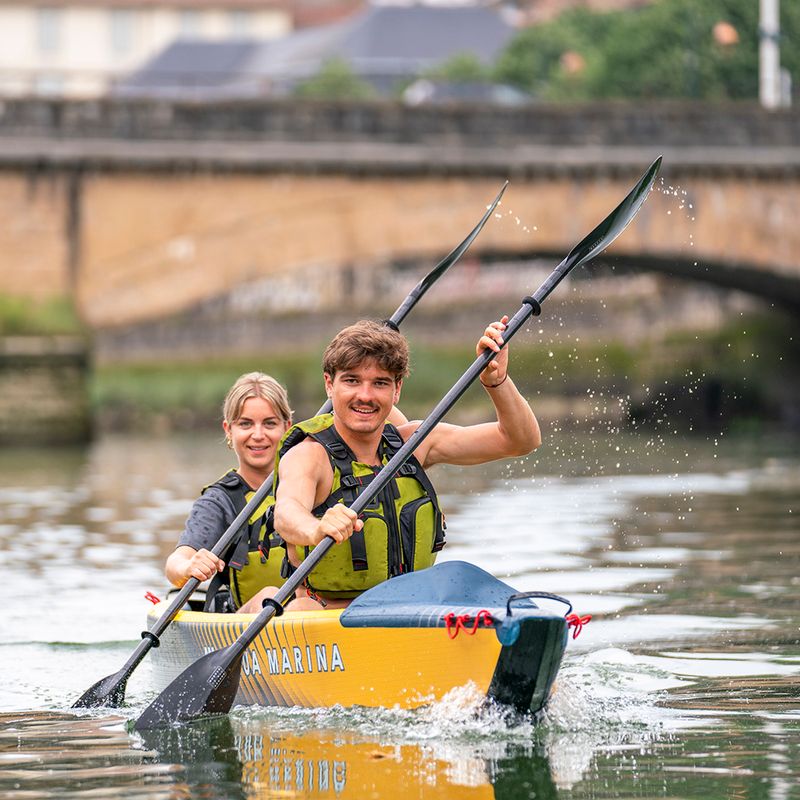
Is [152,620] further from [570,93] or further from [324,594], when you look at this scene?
[570,93]

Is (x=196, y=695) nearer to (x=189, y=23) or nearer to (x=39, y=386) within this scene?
(x=39, y=386)

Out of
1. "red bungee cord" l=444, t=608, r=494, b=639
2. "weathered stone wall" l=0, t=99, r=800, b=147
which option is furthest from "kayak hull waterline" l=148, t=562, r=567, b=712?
"weathered stone wall" l=0, t=99, r=800, b=147

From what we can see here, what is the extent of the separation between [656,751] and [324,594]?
1501 millimetres

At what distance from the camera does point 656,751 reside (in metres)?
7.07

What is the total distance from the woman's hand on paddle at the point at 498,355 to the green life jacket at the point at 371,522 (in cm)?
47

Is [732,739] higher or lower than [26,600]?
higher

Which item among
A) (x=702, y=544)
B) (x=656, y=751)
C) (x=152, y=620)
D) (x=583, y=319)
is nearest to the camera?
(x=656, y=751)

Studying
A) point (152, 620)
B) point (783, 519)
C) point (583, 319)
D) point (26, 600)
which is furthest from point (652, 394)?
point (152, 620)

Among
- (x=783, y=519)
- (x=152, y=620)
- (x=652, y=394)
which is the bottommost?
(x=652, y=394)

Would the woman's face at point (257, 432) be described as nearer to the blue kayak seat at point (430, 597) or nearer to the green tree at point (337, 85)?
the blue kayak seat at point (430, 597)

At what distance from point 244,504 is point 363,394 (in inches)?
73.0

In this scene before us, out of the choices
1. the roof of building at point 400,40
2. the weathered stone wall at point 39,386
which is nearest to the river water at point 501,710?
the weathered stone wall at point 39,386

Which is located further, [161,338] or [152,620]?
[161,338]

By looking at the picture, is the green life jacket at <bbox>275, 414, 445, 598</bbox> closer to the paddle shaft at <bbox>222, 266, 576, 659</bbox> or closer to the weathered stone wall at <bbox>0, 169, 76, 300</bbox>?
the paddle shaft at <bbox>222, 266, 576, 659</bbox>
